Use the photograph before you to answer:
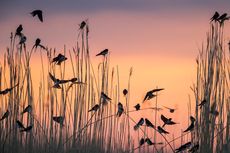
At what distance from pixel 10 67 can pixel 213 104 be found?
7.16 ft

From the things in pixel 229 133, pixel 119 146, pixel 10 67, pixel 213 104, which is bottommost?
pixel 119 146

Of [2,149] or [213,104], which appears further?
[2,149]

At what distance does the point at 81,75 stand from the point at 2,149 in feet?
3.90

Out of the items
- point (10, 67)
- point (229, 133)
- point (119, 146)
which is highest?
point (10, 67)

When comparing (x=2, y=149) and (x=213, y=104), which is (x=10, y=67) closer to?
(x=2, y=149)

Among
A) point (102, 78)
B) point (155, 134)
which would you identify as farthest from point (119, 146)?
point (102, 78)

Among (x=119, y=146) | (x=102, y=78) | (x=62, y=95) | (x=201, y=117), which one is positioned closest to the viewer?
(x=201, y=117)

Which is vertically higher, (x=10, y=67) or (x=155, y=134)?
(x=10, y=67)

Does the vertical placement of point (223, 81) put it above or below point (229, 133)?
above

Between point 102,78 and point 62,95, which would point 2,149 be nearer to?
point 62,95

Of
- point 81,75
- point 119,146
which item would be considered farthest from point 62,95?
point 119,146

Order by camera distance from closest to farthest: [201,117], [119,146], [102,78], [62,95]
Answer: [201,117]
[62,95]
[102,78]
[119,146]

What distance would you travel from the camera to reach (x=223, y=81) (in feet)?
14.8

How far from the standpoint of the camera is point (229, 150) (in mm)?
4449
